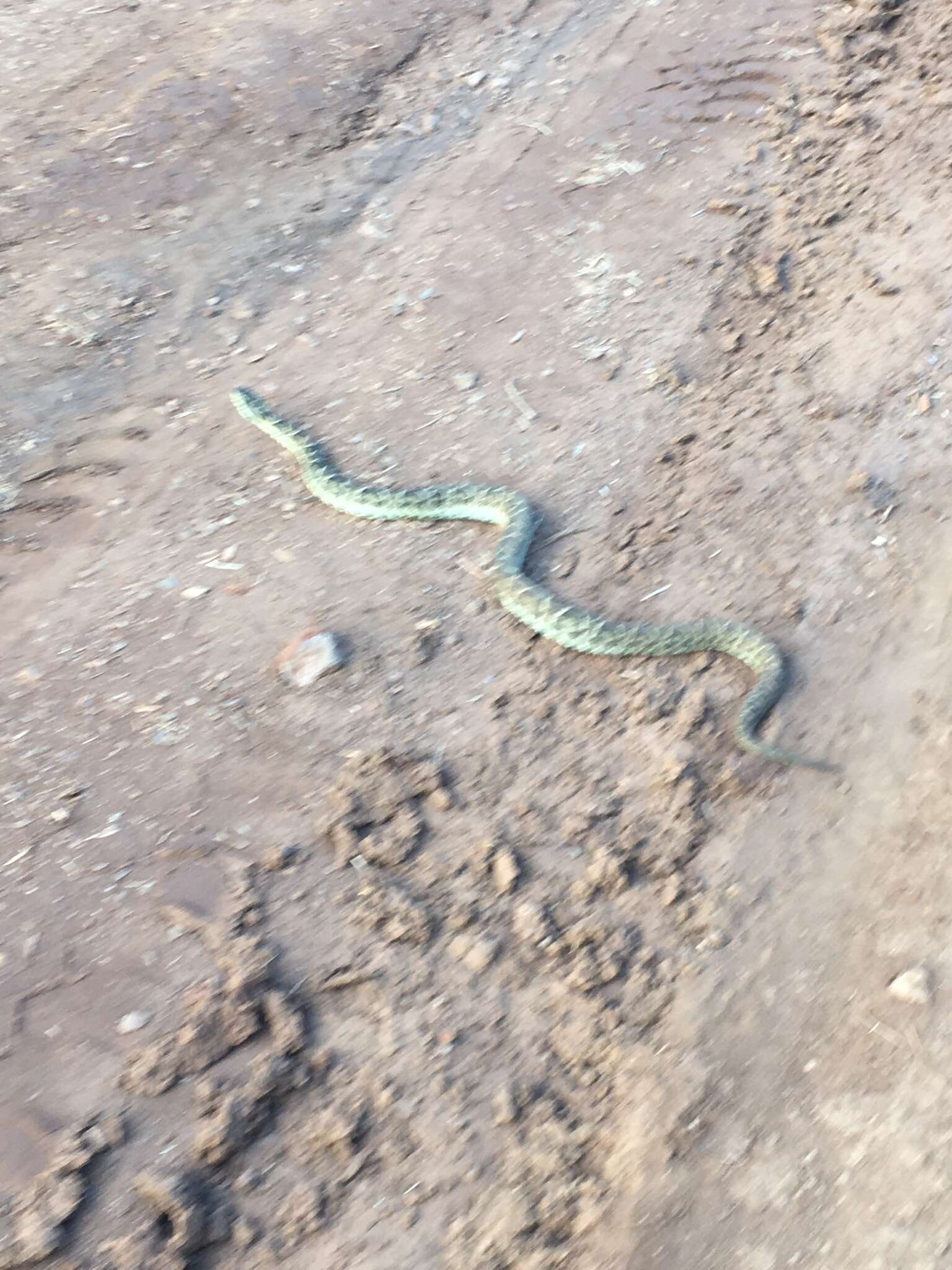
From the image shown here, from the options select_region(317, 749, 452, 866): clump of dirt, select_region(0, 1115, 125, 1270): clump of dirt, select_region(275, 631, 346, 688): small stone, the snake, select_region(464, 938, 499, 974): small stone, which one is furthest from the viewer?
select_region(275, 631, 346, 688): small stone

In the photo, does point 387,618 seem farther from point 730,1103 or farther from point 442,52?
point 442,52

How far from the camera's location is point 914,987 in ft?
12.5

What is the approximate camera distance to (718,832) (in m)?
4.49

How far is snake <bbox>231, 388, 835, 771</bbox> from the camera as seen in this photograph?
4938 mm

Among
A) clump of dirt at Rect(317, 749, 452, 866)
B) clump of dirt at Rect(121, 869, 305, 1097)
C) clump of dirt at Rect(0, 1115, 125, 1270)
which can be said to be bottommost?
clump of dirt at Rect(0, 1115, 125, 1270)

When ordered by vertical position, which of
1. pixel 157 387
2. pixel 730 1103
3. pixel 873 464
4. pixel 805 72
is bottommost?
pixel 157 387

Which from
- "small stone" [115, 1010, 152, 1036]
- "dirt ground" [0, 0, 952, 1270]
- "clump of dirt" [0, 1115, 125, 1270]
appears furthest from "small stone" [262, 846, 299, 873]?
"clump of dirt" [0, 1115, 125, 1270]

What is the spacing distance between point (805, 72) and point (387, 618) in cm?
620

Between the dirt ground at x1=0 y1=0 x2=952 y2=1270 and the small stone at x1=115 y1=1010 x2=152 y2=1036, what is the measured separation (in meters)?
0.05

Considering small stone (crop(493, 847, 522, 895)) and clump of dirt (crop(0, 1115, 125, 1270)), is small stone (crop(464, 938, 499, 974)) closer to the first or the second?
small stone (crop(493, 847, 522, 895))

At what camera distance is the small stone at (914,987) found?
378 cm

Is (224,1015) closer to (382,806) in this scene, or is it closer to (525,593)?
(382,806)

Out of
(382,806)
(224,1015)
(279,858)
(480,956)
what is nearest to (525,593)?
(382,806)

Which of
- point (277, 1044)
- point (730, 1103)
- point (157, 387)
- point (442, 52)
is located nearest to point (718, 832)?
point (730, 1103)
